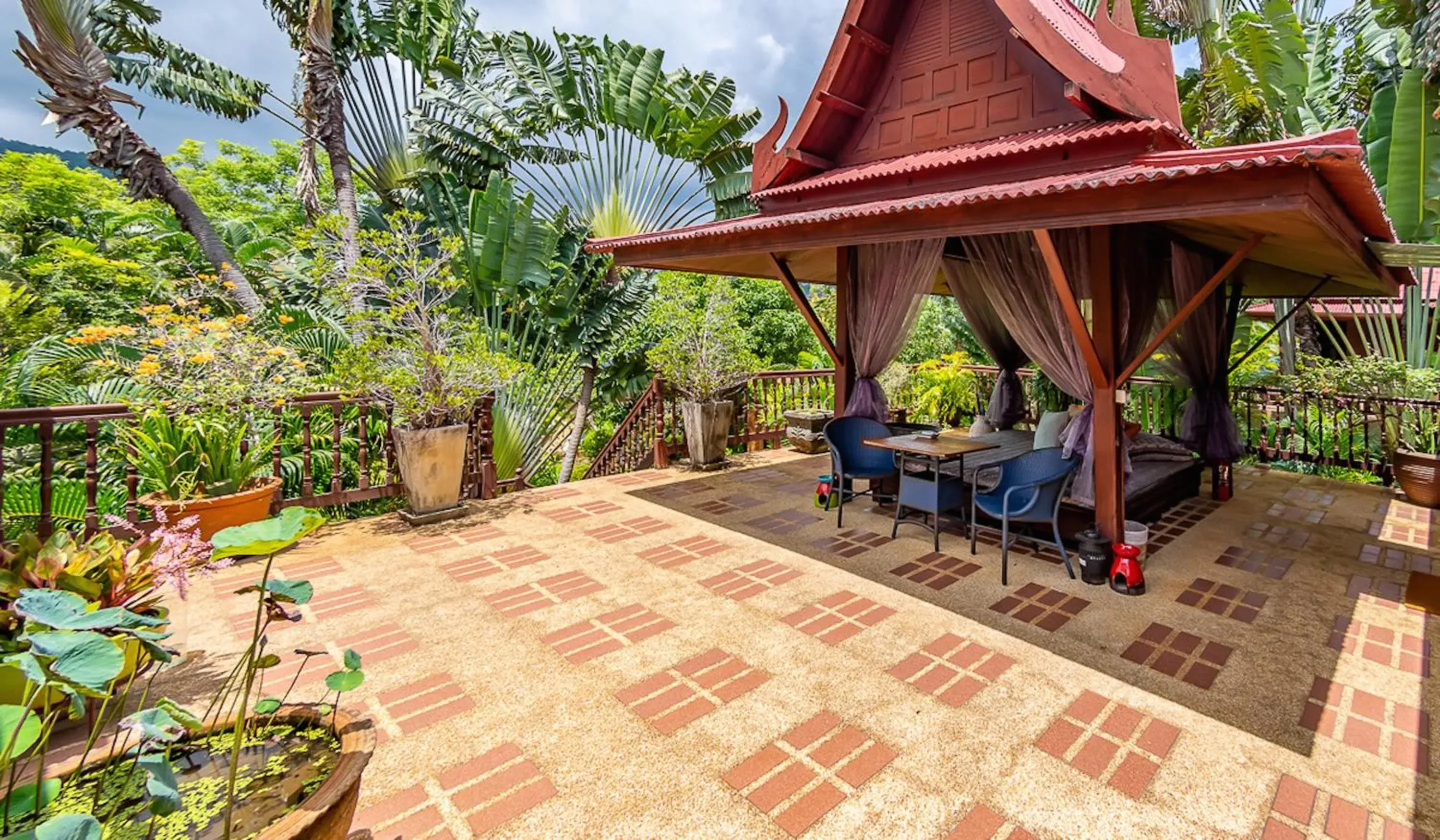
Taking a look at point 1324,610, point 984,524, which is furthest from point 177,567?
point 1324,610

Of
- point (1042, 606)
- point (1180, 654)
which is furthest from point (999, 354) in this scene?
point (1180, 654)

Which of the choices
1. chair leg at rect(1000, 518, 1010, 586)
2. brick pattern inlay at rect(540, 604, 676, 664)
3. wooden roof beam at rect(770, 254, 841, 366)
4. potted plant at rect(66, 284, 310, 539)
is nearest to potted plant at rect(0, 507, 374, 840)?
brick pattern inlay at rect(540, 604, 676, 664)

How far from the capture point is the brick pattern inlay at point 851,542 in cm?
473

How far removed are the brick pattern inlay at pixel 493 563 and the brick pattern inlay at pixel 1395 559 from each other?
20.6 feet

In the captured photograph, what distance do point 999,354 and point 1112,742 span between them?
6.84m

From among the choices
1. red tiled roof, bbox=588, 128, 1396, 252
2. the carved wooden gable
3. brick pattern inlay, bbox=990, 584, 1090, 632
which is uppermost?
the carved wooden gable

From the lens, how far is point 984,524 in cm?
527

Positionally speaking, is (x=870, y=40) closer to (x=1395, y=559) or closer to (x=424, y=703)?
(x=1395, y=559)

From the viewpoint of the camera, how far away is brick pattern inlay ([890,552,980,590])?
4.15 m

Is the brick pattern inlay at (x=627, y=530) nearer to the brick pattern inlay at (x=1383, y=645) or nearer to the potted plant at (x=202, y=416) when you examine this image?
the potted plant at (x=202, y=416)

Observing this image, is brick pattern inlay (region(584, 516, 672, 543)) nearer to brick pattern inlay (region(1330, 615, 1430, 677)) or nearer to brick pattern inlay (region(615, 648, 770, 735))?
brick pattern inlay (region(615, 648, 770, 735))

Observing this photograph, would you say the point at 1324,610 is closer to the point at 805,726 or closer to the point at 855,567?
the point at 855,567

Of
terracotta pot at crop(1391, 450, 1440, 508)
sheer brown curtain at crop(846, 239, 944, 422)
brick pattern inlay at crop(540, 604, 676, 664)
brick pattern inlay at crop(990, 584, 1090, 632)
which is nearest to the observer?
brick pattern inlay at crop(540, 604, 676, 664)

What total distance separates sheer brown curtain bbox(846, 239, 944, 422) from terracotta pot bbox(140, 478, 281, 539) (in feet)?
17.0
